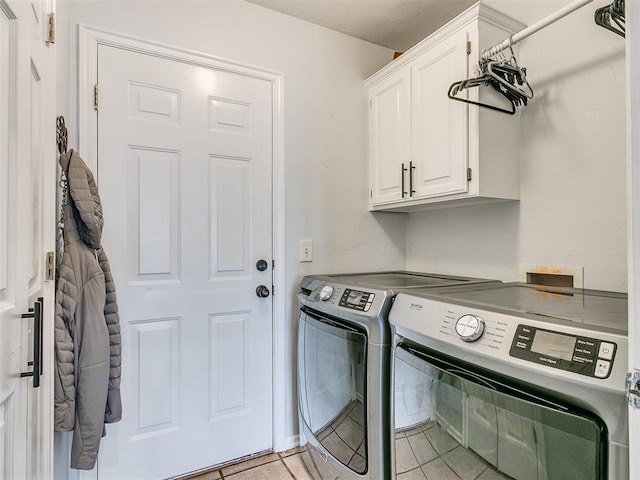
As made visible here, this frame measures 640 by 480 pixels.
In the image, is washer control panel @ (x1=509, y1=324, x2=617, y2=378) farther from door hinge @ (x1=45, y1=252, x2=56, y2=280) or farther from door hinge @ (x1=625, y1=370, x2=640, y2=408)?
door hinge @ (x1=45, y1=252, x2=56, y2=280)

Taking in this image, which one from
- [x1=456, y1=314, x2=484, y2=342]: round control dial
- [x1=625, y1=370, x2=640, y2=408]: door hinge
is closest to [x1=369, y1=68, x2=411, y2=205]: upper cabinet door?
[x1=456, y1=314, x2=484, y2=342]: round control dial

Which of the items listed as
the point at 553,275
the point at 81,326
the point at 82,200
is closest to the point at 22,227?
the point at 82,200

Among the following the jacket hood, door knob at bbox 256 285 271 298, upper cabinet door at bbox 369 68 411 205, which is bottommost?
door knob at bbox 256 285 271 298

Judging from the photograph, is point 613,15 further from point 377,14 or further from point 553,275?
point 377,14

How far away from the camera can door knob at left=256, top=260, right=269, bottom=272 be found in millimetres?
1926

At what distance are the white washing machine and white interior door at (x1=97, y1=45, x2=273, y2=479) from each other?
95 cm

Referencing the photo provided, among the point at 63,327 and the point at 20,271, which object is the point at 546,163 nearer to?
the point at 20,271

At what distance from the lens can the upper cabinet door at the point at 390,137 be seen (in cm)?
191

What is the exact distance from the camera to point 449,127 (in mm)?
1646

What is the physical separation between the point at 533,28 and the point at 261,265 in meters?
1.58

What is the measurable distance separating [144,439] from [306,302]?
0.99m

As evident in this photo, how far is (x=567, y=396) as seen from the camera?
75 cm

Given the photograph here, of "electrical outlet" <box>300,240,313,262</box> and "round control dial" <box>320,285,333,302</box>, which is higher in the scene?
"electrical outlet" <box>300,240,313,262</box>

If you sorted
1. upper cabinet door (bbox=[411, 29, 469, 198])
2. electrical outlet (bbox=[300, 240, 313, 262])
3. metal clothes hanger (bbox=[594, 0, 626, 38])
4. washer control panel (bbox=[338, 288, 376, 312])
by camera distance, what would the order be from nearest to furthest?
metal clothes hanger (bbox=[594, 0, 626, 38]) < washer control panel (bbox=[338, 288, 376, 312]) < upper cabinet door (bbox=[411, 29, 469, 198]) < electrical outlet (bbox=[300, 240, 313, 262])
